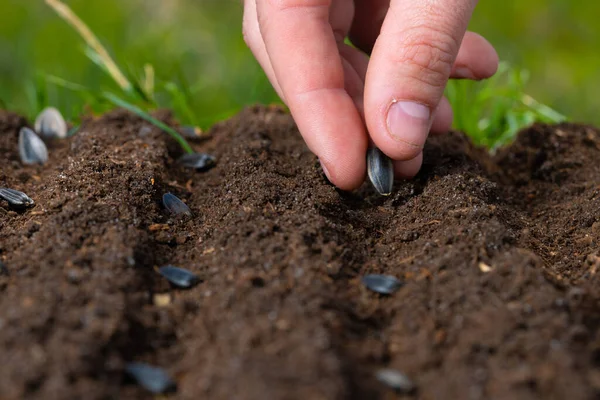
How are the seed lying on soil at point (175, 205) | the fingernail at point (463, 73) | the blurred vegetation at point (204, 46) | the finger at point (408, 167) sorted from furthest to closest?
the blurred vegetation at point (204, 46)
the fingernail at point (463, 73)
the finger at point (408, 167)
the seed lying on soil at point (175, 205)

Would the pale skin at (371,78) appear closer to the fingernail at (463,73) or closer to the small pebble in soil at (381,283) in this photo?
the fingernail at (463,73)

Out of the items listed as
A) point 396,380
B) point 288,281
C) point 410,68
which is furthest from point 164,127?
point 396,380

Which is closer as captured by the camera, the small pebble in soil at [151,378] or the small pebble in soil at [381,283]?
the small pebble in soil at [151,378]

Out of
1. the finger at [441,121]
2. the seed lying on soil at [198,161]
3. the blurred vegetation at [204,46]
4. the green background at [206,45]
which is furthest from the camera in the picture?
the green background at [206,45]

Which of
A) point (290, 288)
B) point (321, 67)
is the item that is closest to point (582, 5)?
point (321, 67)

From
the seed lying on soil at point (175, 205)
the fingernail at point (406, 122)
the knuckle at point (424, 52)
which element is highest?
the knuckle at point (424, 52)

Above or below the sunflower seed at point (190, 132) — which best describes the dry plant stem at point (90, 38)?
above

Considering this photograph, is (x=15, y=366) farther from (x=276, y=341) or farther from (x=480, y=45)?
(x=480, y=45)

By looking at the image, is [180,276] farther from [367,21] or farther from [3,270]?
[367,21]

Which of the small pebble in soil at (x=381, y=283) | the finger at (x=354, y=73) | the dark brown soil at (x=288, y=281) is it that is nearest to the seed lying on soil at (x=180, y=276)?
the dark brown soil at (x=288, y=281)
